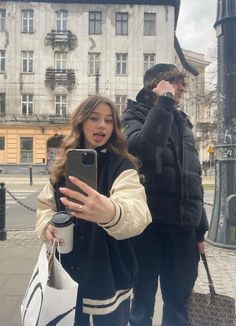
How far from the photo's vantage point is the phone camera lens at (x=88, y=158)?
5.15 feet

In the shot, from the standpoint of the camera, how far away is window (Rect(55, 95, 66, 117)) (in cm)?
3359

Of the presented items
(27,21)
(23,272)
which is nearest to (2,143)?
(27,21)

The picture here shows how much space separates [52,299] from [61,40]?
34.3 meters

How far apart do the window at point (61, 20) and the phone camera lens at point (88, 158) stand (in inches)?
1358

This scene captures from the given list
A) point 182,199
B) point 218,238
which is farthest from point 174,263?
point 218,238

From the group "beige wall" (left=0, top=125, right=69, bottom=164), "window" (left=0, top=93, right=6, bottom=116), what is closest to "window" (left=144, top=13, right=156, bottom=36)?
"beige wall" (left=0, top=125, right=69, bottom=164)

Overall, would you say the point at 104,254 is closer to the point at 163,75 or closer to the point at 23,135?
the point at 163,75

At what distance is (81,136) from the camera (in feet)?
6.48

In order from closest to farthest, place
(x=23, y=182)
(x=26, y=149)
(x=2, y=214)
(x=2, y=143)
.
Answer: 1. (x=2, y=214)
2. (x=23, y=182)
3. (x=2, y=143)
4. (x=26, y=149)

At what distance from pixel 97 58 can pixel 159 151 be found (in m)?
32.9

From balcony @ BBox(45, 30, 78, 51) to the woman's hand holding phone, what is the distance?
3407 centimetres

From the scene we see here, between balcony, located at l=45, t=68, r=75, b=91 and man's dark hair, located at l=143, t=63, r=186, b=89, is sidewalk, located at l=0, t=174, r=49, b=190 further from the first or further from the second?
man's dark hair, located at l=143, t=63, r=186, b=89

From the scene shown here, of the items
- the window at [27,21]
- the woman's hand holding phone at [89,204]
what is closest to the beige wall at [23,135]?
the window at [27,21]

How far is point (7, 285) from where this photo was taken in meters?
4.31
